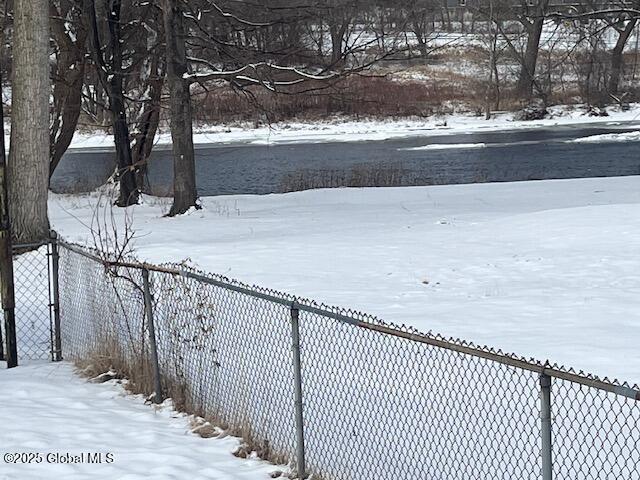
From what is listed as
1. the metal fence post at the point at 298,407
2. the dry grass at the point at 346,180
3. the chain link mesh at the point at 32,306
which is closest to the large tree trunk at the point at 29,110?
the chain link mesh at the point at 32,306

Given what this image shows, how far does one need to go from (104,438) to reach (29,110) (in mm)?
5924

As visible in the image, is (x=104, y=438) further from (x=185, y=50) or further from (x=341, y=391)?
(x=185, y=50)

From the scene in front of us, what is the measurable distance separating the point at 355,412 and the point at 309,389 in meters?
0.70

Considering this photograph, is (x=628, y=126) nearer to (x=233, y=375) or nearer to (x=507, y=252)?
(x=507, y=252)

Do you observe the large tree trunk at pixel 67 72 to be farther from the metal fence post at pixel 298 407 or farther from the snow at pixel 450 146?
the snow at pixel 450 146

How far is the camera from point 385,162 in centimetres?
3431

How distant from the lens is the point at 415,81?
187 feet

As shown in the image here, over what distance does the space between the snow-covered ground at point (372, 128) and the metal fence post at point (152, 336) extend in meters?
37.1

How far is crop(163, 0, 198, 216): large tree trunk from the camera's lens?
19078 mm

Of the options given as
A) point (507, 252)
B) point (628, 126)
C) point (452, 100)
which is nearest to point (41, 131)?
point (507, 252)

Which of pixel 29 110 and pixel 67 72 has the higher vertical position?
pixel 67 72

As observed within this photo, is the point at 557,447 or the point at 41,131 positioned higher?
the point at 41,131

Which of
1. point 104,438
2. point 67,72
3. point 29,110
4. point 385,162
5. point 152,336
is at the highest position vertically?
point 67,72

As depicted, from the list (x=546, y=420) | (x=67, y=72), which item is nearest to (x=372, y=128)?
(x=67, y=72)
